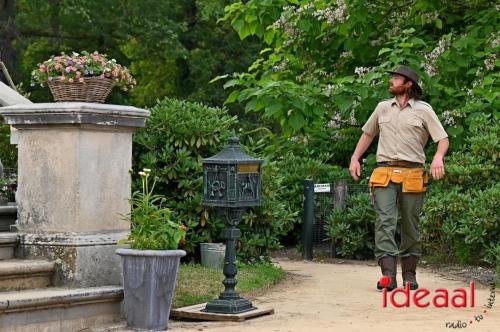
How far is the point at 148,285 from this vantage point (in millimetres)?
7516

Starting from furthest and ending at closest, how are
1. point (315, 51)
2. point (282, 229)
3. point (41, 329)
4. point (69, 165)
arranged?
1. point (315, 51)
2. point (282, 229)
3. point (69, 165)
4. point (41, 329)

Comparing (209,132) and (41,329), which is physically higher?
(209,132)

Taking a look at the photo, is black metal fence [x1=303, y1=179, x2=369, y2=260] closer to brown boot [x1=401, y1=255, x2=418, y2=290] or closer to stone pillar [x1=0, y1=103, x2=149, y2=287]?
brown boot [x1=401, y1=255, x2=418, y2=290]

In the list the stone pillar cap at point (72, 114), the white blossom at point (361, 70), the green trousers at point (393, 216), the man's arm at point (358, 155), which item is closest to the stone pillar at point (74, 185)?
the stone pillar cap at point (72, 114)

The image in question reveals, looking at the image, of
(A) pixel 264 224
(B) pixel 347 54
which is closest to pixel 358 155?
(A) pixel 264 224

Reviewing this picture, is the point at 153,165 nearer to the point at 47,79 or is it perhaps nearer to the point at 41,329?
the point at 47,79

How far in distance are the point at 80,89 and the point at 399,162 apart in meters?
3.08

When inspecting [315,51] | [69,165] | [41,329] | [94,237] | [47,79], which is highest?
[315,51]

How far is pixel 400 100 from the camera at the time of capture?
9688 millimetres

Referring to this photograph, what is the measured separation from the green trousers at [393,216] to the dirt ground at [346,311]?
456 mm

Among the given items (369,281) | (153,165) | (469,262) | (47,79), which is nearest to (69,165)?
(47,79)

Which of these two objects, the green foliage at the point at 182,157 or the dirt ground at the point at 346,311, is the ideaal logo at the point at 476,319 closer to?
the dirt ground at the point at 346,311

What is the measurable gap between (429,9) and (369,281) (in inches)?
245

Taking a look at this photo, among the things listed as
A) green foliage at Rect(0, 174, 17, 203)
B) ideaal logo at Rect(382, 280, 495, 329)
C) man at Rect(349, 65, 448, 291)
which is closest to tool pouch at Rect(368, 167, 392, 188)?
man at Rect(349, 65, 448, 291)
